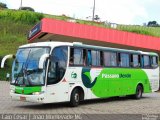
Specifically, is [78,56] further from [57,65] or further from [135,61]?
[135,61]

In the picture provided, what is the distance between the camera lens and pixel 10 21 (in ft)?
202

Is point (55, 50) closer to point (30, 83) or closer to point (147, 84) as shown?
point (30, 83)

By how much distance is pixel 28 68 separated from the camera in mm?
16922

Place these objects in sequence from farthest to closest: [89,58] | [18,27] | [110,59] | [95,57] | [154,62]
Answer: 1. [18,27]
2. [154,62]
3. [110,59]
4. [95,57]
5. [89,58]

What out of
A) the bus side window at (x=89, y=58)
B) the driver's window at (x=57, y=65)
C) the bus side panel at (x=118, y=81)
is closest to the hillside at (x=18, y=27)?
the bus side panel at (x=118, y=81)

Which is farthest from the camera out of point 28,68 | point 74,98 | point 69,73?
point 74,98

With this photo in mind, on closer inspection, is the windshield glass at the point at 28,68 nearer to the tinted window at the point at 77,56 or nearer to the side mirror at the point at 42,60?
the side mirror at the point at 42,60

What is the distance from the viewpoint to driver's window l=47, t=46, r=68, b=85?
1686cm

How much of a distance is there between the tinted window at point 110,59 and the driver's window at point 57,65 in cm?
338

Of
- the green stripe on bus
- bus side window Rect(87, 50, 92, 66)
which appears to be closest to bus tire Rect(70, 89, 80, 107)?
bus side window Rect(87, 50, 92, 66)

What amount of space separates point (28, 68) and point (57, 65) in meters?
1.18

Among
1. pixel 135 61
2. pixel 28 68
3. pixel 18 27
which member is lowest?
pixel 28 68

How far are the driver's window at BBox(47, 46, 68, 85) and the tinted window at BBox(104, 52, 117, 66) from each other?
133 inches

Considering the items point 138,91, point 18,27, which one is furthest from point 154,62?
point 18,27
